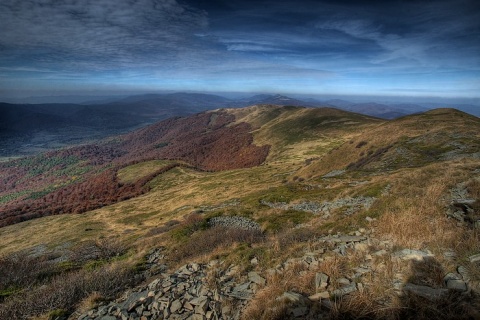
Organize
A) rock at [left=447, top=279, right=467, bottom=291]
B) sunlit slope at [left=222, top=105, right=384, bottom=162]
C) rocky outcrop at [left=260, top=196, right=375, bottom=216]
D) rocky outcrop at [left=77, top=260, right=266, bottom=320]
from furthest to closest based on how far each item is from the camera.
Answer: sunlit slope at [left=222, top=105, right=384, bottom=162], rocky outcrop at [left=260, top=196, right=375, bottom=216], rocky outcrop at [left=77, top=260, right=266, bottom=320], rock at [left=447, top=279, right=467, bottom=291]

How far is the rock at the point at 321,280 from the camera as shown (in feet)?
26.8

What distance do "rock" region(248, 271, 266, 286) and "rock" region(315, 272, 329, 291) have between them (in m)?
2.05

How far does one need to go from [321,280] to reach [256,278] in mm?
2710

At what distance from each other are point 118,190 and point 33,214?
125 ft

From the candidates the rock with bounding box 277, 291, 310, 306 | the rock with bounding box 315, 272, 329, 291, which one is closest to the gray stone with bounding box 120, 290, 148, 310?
the rock with bounding box 277, 291, 310, 306

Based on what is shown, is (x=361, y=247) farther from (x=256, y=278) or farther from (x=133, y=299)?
(x=133, y=299)

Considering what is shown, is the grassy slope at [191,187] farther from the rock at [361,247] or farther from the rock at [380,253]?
the rock at [380,253]

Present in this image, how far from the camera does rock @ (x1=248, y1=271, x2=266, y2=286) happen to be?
955 cm

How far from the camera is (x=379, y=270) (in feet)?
27.6

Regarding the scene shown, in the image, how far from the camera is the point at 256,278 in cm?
1002

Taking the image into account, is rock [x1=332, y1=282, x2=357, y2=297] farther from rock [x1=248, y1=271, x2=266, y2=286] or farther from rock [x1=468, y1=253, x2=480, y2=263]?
rock [x1=468, y1=253, x2=480, y2=263]

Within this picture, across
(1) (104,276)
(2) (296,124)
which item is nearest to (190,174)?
(2) (296,124)

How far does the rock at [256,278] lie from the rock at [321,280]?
2.05 metres

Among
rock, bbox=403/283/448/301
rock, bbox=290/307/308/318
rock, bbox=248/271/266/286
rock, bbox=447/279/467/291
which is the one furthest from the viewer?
rock, bbox=248/271/266/286
